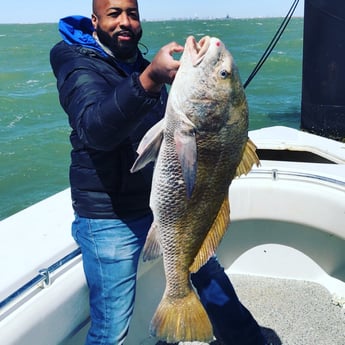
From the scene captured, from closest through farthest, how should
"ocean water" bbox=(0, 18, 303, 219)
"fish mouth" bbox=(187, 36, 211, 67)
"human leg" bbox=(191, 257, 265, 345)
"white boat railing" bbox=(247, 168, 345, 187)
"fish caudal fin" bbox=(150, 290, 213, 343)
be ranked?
"fish mouth" bbox=(187, 36, 211, 67) → "fish caudal fin" bbox=(150, 290, 213, 343) → "human leg" bbox=(191, 257, 265, 345) → "white boat railing" bbox=(247, 168, 345, 187) → "ocean water" bbox=(0, 18, 303, 219)

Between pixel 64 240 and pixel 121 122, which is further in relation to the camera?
pixel 64 240

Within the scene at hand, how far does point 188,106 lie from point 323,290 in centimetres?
268

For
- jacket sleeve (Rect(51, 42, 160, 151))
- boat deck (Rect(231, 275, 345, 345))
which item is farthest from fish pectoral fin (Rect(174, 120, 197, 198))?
boat deck (Rect(231, 275, 345, 345))

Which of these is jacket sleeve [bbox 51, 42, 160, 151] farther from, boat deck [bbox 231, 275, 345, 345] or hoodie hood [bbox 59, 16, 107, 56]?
boat deck [bbox 231, 275, 345, 345]

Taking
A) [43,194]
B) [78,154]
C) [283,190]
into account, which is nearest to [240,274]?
[283,190]

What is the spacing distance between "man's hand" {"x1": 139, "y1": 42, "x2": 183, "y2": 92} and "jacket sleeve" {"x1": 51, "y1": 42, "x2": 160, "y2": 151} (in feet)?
0.10

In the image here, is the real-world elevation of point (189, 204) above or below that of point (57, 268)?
above

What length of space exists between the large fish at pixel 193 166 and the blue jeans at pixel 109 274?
202 mm

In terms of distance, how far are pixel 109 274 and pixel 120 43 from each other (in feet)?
3.56

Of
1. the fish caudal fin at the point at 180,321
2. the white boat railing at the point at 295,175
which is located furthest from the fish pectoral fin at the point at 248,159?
the white boat railing at the point at 295,175

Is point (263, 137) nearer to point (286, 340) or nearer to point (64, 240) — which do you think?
point (286, 340)

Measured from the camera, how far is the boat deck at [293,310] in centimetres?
345

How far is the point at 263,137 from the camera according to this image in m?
4.38

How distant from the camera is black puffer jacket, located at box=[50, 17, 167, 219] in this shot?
1.95 m
